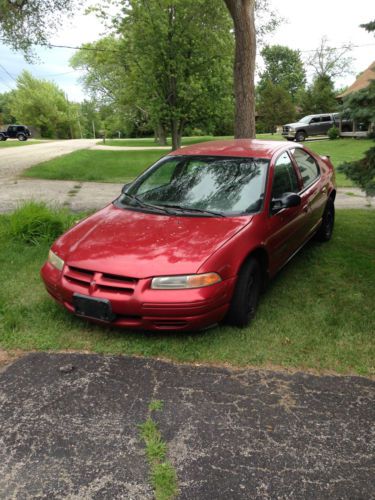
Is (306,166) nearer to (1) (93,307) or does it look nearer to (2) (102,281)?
(2) (102,281)

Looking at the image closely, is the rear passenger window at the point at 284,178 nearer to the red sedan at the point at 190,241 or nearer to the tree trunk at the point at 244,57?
the red sedan at the point at 190,241

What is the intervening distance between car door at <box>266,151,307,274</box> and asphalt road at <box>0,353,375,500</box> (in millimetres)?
1392

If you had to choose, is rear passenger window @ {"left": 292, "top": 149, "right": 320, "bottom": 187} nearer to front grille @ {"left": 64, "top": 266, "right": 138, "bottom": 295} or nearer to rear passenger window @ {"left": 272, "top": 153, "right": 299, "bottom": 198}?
rear passenger window @ {"left": 272, "top": 153, "right": 299, "bottom": 198}

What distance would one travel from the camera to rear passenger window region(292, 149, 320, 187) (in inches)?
198

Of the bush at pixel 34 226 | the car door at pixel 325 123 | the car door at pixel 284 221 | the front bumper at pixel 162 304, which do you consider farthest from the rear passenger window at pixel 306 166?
the car door at pixel 325 123

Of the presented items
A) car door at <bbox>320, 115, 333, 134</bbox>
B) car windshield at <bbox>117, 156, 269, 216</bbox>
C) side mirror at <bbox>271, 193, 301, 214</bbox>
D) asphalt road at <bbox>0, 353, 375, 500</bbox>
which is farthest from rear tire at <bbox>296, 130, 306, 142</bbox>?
asphalt road at <bbox>0, 353, 375, 500</bbox>

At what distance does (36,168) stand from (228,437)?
15167 mm

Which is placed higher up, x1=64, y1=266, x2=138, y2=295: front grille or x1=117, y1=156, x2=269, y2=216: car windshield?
x1=117, y1=156, x2=269, y2=216: car windshield

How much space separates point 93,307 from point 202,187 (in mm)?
1703

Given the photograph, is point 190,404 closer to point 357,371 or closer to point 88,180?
point 357,371

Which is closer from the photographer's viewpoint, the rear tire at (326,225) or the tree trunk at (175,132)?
the rear tire at (326,225)

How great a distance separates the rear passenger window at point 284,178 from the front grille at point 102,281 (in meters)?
1.81

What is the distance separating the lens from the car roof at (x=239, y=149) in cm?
450

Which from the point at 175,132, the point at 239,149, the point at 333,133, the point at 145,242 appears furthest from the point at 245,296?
the point at 333,133
